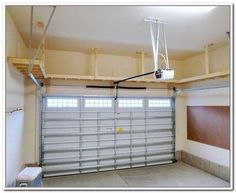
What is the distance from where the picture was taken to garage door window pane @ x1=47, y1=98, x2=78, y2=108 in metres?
5.79

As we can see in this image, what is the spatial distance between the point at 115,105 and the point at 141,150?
164 cm

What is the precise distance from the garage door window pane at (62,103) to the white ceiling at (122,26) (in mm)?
1401

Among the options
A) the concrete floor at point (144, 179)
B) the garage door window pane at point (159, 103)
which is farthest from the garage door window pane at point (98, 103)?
the concrete floor at point (144, 179)

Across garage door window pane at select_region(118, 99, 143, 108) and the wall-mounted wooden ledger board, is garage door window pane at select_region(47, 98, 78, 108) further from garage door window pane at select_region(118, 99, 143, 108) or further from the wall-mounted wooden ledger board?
the wall-mounted wooden ledger board

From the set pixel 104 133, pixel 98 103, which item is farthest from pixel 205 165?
pixel 98 103

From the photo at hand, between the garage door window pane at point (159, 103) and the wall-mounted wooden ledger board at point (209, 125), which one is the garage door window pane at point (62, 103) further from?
the wall-mounted wooden ledger board at point (209, 125)

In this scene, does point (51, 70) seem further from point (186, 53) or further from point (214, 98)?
point (214, 98)

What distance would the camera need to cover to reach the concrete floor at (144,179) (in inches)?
199

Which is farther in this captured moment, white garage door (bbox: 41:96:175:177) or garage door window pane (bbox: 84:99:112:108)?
garage door window pane (bbox: 84:99:112:108)

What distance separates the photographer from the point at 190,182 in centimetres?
521

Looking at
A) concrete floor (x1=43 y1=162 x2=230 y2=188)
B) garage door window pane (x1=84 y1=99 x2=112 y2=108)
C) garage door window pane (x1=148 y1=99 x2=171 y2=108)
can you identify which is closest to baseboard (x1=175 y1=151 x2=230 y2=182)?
concrete floor (x1=43 y1=162 x2=230 y2=188)

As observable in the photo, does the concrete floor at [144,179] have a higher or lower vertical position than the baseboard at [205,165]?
lower

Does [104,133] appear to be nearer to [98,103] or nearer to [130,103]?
[98,103]

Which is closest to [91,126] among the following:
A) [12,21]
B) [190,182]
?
[190,182]
